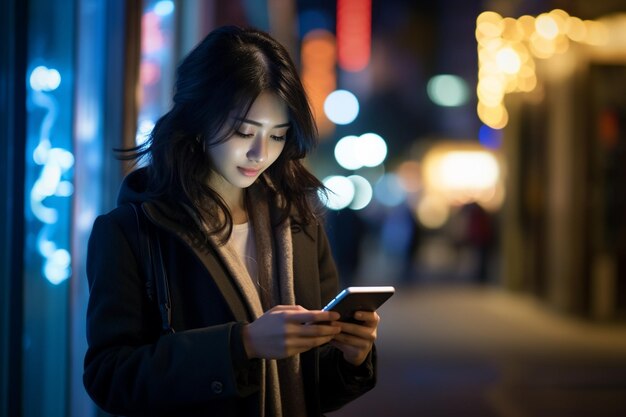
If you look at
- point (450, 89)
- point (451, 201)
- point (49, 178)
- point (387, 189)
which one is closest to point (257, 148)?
point (49, 178)

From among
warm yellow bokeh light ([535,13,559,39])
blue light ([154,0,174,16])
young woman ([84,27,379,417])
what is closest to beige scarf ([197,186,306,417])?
young woman ([84,27,379,417])

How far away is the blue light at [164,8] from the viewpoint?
16.1 ft

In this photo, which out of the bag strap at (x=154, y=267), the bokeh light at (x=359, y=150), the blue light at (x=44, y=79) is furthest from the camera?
the bokeh light at (x=359, y=150)

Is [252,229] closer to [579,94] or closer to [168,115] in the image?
[168,115]

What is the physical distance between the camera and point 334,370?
2074mm

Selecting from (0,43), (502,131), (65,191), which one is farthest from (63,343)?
(502,131)

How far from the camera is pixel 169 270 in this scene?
187cm

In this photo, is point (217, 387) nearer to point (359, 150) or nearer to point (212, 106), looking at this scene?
point (212, 106)

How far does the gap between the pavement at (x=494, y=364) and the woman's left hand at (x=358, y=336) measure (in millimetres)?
3548

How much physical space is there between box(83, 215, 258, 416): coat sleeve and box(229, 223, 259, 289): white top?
320 millimetres

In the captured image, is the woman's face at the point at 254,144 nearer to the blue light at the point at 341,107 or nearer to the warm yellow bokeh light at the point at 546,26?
the warm yellow bokeh light at the point at 546,26

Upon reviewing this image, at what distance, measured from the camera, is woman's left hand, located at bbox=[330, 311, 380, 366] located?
6.14 ft

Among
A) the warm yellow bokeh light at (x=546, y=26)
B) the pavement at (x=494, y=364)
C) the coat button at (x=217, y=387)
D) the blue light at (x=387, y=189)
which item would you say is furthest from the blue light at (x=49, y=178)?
the blue light at (x=387, y=189)

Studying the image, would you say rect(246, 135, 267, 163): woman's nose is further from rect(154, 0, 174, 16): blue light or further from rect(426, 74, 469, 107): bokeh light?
rect(426, 74, 469, 107): bokeh light
